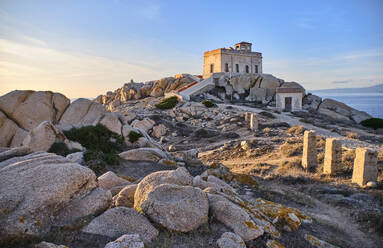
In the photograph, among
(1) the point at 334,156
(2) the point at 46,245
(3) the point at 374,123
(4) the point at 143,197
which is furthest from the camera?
(3) the point at 374,123

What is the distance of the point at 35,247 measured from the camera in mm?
3291

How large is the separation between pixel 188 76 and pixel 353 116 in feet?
99.1

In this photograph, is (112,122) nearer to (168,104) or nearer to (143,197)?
(143,197)

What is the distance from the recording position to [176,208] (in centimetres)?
433

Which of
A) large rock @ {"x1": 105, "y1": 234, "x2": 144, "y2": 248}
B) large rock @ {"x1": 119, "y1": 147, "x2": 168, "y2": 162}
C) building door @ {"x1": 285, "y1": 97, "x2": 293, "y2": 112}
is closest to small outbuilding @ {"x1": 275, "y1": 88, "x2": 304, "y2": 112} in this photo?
building door @ {"x1": 285, "y1": 97, "x2": 293, "y2": 112}

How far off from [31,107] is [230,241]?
1358 cm

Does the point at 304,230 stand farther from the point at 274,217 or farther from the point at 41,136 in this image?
the point at 41,136

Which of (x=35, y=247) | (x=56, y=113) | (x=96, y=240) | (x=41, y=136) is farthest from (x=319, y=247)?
(x=56, y=113)

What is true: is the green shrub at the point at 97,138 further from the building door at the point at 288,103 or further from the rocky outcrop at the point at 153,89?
the rocky outcrop at the point at 153,89

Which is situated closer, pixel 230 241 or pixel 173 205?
pixel 230 241

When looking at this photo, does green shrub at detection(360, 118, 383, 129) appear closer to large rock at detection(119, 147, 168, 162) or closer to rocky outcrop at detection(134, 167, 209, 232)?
large rock at detection(119, 147, 168, 162)

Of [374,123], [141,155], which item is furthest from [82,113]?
[374,123]

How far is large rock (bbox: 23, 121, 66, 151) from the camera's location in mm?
9758

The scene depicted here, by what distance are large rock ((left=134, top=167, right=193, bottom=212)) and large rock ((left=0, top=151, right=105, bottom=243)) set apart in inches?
26.3
